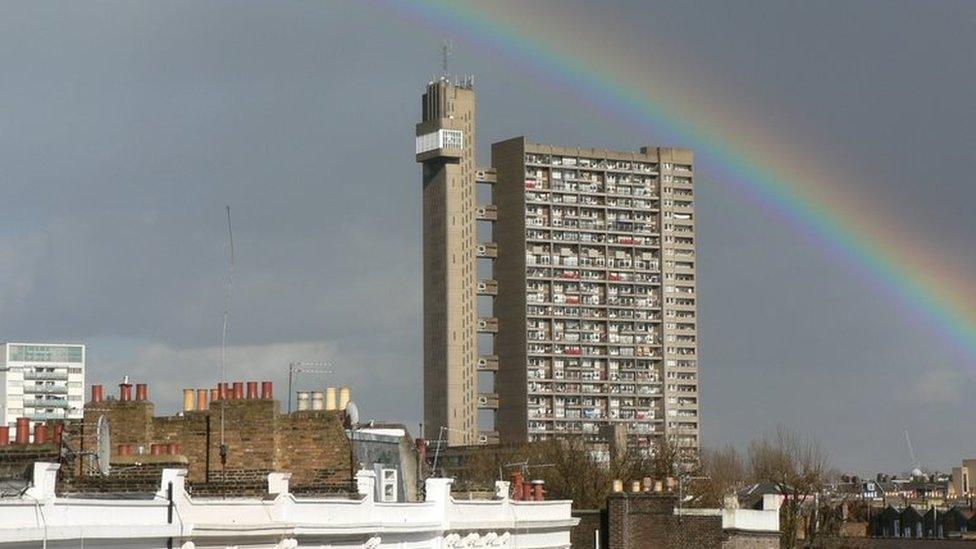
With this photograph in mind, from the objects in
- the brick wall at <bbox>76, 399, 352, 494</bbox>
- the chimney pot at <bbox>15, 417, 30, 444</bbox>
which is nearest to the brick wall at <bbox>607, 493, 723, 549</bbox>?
the brick wall at <bbox>76, 399, 352, 494</bbox>

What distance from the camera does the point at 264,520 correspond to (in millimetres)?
37406

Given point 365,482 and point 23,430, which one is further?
point 365,482

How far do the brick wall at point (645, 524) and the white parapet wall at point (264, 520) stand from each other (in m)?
4.46

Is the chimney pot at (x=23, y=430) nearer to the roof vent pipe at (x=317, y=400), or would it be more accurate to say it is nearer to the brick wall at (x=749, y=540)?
the roof vent pipe at (x=317, y=400)

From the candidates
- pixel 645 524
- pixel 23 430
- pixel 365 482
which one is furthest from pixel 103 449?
pixel 645 524

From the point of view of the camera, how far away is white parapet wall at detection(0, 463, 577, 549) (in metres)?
29.0

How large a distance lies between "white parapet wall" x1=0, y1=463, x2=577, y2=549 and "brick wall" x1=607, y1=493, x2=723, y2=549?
4.46m

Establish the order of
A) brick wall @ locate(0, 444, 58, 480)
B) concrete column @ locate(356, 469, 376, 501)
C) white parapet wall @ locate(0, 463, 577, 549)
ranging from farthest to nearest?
concrete column @ locate(356, 469, 376, 501), brick wall @ locate(0, 444, 58, 480), white parapet wall @ locate(0, 463, 577, 549)

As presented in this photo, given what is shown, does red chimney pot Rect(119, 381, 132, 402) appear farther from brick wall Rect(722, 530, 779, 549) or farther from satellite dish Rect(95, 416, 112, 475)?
brick wall Rect(722, 530, 779, 549)

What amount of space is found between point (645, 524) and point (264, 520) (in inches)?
1049

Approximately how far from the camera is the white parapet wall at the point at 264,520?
95.2ft

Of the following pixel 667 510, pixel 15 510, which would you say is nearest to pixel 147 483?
pixel 15 510

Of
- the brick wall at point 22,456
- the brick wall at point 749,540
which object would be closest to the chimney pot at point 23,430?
the brick wall at point 22,456

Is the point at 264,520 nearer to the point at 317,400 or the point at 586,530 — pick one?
the point at 317,400
